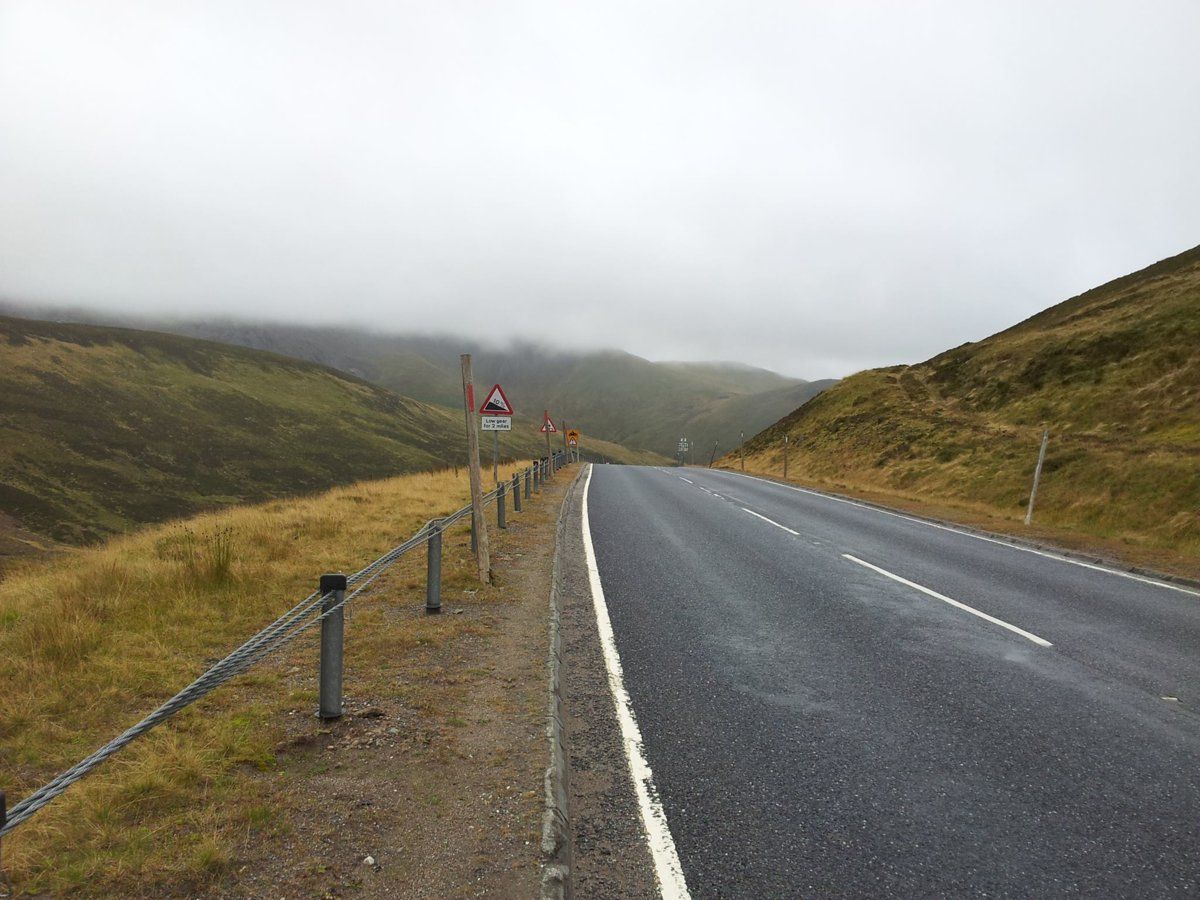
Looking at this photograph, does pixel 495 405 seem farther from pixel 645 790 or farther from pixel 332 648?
pixel 645 790

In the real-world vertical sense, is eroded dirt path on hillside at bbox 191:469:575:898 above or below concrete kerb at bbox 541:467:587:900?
below

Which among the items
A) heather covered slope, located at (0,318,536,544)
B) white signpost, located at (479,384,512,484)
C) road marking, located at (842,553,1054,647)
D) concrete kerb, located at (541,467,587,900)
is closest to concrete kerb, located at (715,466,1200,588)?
road marking, located at (842,553,1054,647)

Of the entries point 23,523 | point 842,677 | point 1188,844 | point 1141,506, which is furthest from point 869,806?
point 23,523

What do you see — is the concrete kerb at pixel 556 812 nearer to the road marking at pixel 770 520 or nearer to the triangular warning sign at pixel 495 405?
the triangular warning sign at pixel 495 405

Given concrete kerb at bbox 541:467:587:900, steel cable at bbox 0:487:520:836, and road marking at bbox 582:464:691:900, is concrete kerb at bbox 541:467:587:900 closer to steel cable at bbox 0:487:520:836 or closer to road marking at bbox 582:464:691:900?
road marking at bbox 582:464:691:900

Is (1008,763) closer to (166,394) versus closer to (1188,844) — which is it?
(1188,844)

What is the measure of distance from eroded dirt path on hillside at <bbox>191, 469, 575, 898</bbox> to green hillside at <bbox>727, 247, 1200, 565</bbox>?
12199 millimetres

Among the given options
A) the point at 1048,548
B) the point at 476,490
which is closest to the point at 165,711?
→ the point at 476,490

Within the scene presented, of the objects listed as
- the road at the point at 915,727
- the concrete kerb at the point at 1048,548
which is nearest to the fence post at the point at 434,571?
the road at the point at 915,727

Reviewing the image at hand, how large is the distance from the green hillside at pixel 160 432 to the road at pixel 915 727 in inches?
2525

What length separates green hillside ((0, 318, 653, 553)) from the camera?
234ft

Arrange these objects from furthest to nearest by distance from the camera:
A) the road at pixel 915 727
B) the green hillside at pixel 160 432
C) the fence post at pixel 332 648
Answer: the green hillside at pixel 160 432, the fence post at pixel 332 648, the road at pixel 915 727

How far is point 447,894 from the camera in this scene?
2.73m

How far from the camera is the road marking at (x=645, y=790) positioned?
288 cm
